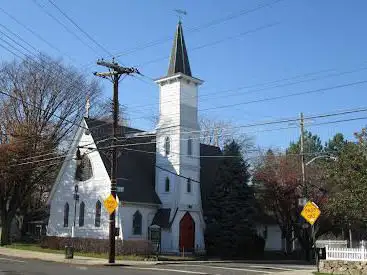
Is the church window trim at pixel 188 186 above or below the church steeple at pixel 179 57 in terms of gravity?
below

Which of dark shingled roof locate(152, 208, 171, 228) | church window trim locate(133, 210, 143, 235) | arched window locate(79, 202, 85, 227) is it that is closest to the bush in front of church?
dark shingled roof locate(152, 208, 171, 228)

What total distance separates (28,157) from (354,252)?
31039 millimetres

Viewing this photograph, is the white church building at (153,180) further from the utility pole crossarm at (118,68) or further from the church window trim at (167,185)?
the utility pole crossarm at (118,68)

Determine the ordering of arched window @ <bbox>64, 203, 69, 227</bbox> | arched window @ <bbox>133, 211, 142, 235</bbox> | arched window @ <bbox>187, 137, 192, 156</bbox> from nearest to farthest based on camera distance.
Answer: arched window @ <bbox>133, 211, 142, 235</bbox> < arched window @ <bbox>187, 137, 192, 156</bbox> < arched window @ <bbox>64, 203, 69, 227</bbox>

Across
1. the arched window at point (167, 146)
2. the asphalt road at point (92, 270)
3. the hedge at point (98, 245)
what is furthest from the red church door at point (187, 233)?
the asphalt road at point (92, 270)

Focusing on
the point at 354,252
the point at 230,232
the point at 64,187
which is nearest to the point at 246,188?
the point at 230,232

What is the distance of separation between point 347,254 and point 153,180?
943 inches

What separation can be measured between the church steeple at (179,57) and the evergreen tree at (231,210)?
8.22 meters

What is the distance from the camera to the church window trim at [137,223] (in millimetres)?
42969

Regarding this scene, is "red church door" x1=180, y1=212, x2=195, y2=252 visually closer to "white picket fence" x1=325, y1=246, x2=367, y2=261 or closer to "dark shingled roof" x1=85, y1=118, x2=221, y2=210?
"dark shingled roof" x1=85, y1=118, x2=221, y2=210

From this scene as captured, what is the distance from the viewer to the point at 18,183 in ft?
160

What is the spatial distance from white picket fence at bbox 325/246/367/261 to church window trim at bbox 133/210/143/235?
65.3 ft

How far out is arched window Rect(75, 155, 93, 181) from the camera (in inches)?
Answer: 1816

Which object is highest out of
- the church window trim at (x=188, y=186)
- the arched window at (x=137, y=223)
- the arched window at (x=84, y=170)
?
the arched window at (x=84, y=170)
